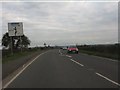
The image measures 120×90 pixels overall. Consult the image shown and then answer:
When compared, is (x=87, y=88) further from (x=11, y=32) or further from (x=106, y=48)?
(x=11, y=32)

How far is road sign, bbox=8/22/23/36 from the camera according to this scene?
63.3m

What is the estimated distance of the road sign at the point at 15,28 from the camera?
63.3 m

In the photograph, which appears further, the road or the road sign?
the road sign

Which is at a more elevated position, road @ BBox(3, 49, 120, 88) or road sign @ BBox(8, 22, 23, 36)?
road sign @ BBox(8, 22, 23, 36)

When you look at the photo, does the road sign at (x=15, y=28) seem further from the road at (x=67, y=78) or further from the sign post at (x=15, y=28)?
the road at (x=67, y=78)

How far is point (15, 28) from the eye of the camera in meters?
63.8

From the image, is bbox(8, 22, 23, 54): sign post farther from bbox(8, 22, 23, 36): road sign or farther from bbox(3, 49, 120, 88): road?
bbox(3, 49, 120, 88): road

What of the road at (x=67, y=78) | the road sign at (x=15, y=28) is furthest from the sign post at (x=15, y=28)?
the road at (x=67, y=78)

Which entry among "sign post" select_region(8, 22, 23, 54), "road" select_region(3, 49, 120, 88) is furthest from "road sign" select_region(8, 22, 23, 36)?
"road" select_region(3, 49, 120, 88)

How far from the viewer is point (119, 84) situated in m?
→ 13.1


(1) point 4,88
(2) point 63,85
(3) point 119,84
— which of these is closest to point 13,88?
(1) point 4,88

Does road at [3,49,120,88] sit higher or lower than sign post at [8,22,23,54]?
lower

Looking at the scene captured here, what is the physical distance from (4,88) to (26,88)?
36.1 inches

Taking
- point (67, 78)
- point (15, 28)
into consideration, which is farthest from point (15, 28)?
point (67, 78)
